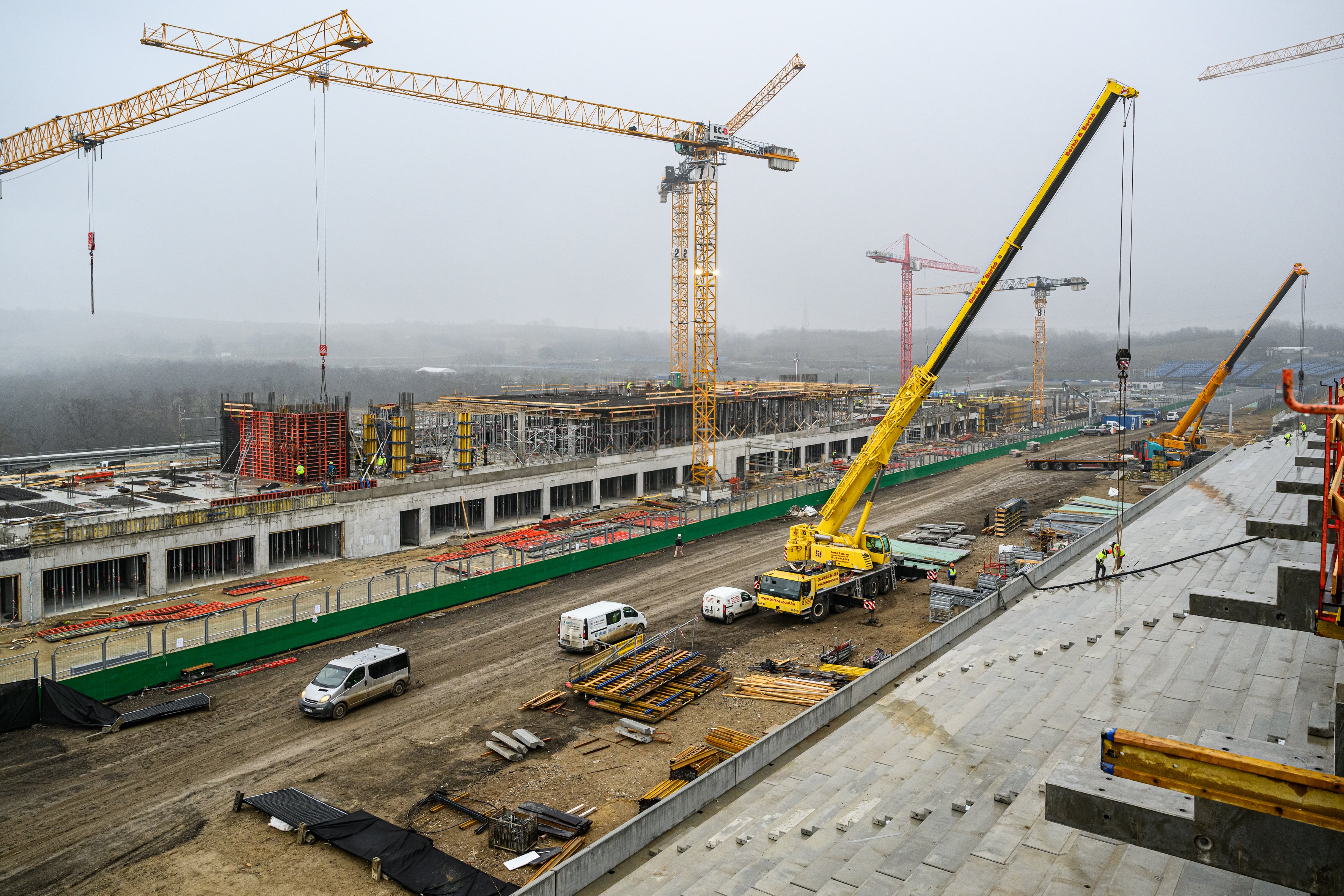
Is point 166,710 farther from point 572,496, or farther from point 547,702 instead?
point 572,496

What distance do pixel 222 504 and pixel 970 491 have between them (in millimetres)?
40596

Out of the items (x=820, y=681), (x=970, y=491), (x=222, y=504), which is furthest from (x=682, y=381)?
(x=820, y=681)

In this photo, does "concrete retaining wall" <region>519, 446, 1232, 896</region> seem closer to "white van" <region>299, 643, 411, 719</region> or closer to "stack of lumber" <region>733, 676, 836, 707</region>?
"stack of lumber" <region>733, 676, 836, 707</region>

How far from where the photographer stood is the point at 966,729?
41.3ft

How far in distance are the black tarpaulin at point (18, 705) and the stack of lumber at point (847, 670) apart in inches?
711

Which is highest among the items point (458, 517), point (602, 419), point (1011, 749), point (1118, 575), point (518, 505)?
point (602, 419)

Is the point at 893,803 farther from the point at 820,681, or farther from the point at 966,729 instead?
the point at 820,681

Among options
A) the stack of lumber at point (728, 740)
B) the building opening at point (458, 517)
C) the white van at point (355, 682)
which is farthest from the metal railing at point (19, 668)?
the building opening at point (458, 517)

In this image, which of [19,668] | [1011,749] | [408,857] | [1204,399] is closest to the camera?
[1011,749]

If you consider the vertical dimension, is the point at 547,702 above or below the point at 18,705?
below

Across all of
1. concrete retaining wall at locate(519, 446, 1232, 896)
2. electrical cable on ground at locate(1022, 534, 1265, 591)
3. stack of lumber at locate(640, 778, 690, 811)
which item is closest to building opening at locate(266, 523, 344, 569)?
stack of lumber at locate(640, 778, 690, 811)

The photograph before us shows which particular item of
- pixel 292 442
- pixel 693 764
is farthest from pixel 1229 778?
pixel 292 442

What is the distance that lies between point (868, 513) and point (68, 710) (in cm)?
2218

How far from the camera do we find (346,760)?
16359mm
